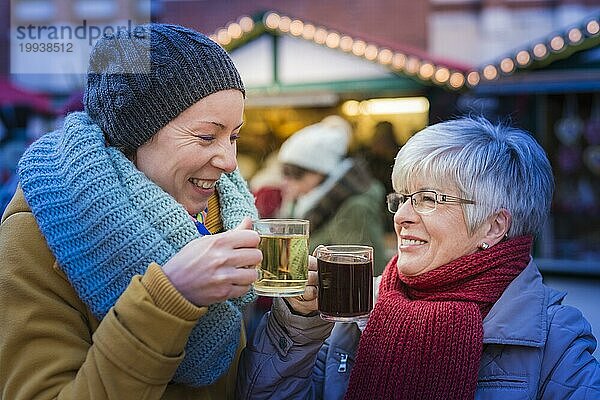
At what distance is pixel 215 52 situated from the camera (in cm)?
171

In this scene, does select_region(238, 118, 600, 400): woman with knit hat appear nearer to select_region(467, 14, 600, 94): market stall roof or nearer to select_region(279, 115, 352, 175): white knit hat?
select_region(279, 115, 352, 175): white knit hat

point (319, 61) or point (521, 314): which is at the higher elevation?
point (319, 61)

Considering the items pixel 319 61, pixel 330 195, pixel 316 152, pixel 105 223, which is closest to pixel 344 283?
pixel 105 223

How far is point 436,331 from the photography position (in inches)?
75.4

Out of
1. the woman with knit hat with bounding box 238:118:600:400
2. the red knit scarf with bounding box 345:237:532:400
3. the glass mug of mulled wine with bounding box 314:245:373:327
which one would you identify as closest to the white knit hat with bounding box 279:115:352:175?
the woman with knit hat with bounding box 238:118:600:400

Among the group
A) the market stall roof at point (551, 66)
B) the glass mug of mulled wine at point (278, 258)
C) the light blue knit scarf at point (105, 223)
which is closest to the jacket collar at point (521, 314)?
the glass mug of mulled wine at point (278, 258)

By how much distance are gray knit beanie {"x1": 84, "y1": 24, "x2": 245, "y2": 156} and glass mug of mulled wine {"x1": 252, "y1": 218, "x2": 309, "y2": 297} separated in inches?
13.8

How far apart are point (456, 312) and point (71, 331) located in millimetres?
1020

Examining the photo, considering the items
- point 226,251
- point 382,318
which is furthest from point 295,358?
point 226,251

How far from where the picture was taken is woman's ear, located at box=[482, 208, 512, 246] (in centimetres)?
200

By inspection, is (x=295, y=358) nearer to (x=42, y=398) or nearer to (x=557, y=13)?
(x=42, y=398)

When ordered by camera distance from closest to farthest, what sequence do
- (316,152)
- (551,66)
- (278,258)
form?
(278,258) < (316,152) < (551,66)

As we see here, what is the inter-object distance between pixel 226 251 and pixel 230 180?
0.65m

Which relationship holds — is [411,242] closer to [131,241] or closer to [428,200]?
[428,200]
